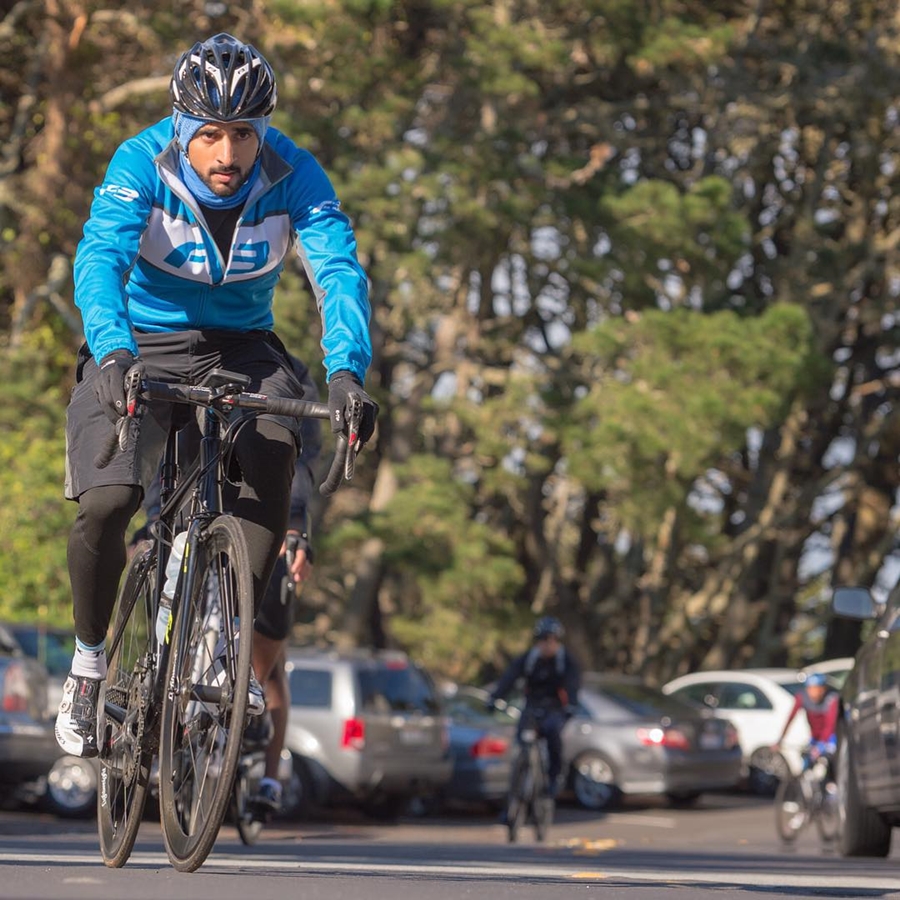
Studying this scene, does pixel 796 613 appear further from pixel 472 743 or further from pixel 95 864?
pixel 95 864

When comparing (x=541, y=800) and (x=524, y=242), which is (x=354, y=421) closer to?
(x=541, y=800)

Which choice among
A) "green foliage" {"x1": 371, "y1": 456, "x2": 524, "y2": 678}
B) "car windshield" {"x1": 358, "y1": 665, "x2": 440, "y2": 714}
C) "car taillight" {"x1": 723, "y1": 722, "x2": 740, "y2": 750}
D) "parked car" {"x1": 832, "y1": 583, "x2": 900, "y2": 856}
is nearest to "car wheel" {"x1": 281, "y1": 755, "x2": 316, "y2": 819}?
"car windshield" {"x1": 358, "y1": 665, "x2": 440, "y2": 714}

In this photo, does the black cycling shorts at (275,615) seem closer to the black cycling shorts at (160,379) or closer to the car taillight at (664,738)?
the black cycling shorts at (160,379)

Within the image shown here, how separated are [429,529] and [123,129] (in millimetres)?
7038

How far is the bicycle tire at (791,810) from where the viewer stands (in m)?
18.8

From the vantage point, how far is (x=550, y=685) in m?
18.5

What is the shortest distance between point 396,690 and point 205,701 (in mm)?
14467

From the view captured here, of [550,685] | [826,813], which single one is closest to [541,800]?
[550,685]

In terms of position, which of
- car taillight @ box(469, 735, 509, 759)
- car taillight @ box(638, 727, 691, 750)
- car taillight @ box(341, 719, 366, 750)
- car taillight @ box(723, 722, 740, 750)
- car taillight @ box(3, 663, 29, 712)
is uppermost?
car taillight @ box(3, 663, 29, 712)

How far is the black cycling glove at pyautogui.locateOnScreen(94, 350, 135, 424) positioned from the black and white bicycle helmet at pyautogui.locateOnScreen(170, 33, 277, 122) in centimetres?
74

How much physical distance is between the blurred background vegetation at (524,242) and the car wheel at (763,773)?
11.8 ft

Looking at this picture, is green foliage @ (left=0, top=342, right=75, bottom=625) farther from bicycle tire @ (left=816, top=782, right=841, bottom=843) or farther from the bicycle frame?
the bicycle frame

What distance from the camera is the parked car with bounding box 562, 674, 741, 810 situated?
23.6m

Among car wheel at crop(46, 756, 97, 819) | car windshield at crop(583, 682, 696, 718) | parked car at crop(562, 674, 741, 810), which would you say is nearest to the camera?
car wheel at crop(46, 756, 97, 819)
